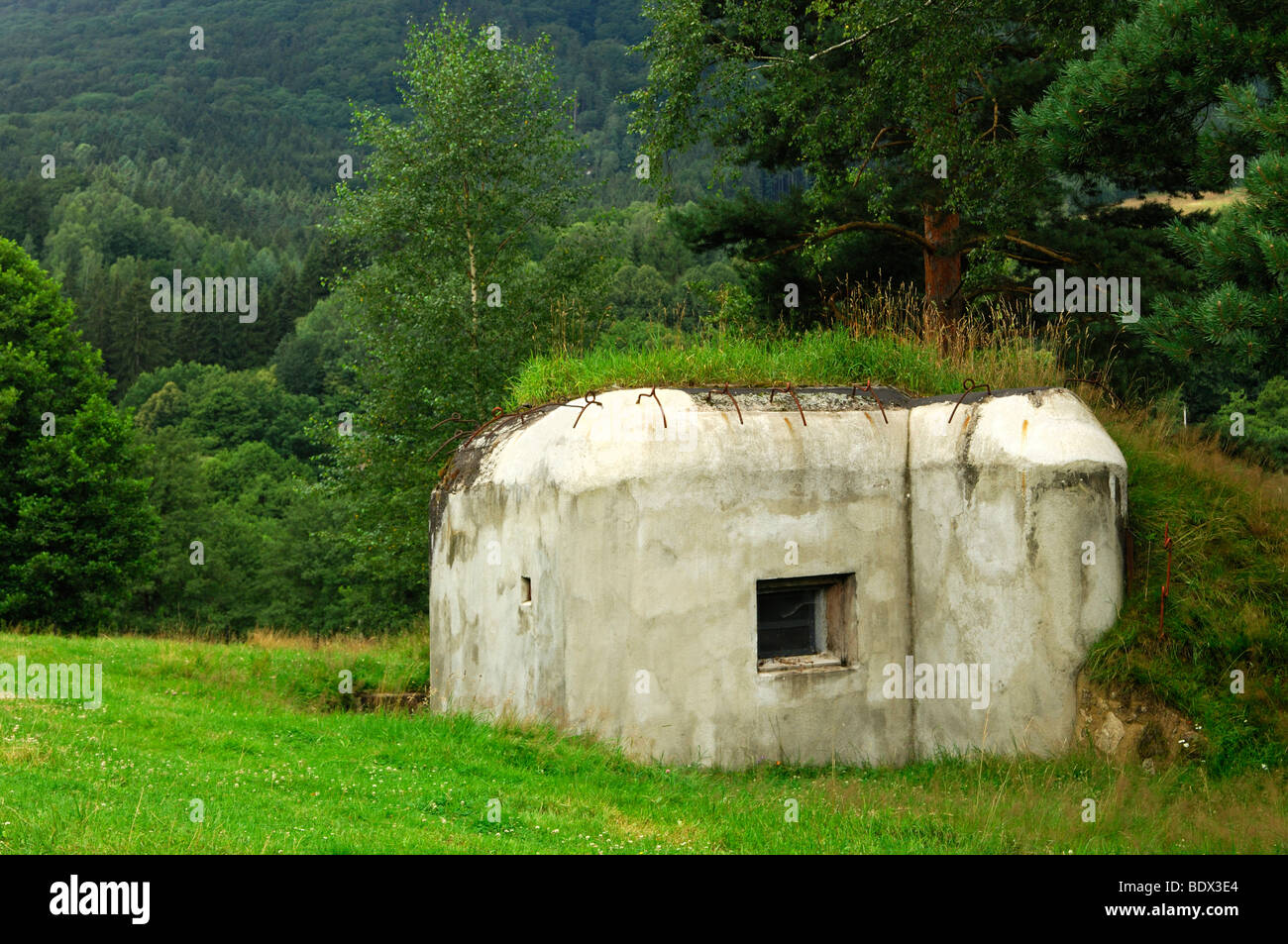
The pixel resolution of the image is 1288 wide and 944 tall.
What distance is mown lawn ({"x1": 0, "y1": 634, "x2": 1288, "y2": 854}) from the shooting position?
6.35 meters

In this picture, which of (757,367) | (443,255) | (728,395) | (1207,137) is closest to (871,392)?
(757,367)

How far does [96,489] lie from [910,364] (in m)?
22.0

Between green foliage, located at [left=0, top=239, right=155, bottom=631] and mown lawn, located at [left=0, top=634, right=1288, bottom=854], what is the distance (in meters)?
17.2

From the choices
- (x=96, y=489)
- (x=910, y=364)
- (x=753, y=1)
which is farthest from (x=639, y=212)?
(x=910, y=364)

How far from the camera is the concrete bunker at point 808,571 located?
931 cm

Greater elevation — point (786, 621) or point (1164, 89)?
point (1164, 89)

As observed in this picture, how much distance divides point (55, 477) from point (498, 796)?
2182 centimetres

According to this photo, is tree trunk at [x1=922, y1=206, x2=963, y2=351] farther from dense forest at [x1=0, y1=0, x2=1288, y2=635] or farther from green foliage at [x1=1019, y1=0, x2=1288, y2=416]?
green foliage at [x1=1019, y1=0, x2=1288, y2=416]

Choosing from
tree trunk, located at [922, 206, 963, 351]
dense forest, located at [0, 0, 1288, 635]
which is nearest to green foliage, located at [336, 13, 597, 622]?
dense forest, located at [0, 0, 1288, 635]

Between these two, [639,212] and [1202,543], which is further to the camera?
[639,212]

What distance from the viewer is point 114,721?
9.35m

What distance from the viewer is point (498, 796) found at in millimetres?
7656

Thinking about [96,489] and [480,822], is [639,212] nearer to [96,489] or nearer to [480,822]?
[96,489]

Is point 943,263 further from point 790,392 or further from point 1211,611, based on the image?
point 1211,611
